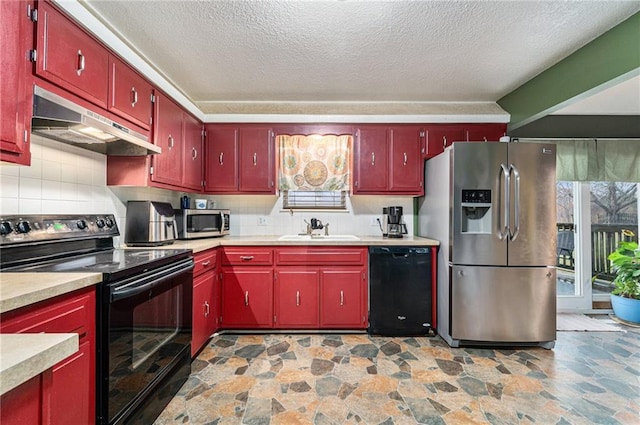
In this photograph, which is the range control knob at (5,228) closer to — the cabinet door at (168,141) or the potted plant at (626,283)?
the cabinet door at (168,141)

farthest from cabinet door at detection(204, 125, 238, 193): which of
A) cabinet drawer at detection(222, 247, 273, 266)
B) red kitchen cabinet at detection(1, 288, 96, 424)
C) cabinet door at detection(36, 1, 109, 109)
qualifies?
red kitchen cabinet at detection(1, 288, 96, 424)

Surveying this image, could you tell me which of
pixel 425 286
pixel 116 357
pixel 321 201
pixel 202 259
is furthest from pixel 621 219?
pixel 116 357

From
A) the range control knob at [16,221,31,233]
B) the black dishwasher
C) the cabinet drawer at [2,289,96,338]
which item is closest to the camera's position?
the cabinet drawer at [2,289,96,338]

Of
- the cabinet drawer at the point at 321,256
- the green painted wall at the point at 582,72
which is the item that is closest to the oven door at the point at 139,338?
the cabinet drawer at the point at 321,256

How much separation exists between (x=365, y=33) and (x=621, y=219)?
163 inches

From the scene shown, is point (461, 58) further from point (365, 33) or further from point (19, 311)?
point (19, 311)

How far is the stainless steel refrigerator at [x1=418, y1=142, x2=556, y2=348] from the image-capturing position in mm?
2594

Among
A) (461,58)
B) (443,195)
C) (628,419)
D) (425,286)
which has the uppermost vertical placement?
(461,58)

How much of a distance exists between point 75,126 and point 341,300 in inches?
95.6

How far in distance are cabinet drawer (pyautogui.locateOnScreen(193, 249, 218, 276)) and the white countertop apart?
1.80m

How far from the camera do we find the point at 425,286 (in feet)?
9.53

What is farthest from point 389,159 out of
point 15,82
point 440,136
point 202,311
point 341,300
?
point 15,82

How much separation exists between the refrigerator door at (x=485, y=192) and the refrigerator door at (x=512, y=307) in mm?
155

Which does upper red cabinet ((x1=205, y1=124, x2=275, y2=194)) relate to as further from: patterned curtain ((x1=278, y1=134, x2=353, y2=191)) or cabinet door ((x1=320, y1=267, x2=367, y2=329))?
cabinet door ((x1=320, y1=267, x2=367, y2=329))
